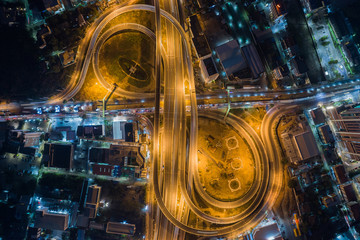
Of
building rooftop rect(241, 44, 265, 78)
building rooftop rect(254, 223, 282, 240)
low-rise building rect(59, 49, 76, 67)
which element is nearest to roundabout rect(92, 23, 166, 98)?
low-rise building rect(59, 49, 76, 67)

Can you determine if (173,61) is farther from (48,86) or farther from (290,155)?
(290,155)

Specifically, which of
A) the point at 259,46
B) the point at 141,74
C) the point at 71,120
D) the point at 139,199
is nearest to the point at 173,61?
the point at 141,74

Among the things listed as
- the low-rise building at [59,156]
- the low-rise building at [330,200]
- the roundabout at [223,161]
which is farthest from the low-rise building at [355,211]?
the low-rise building at [59,156]

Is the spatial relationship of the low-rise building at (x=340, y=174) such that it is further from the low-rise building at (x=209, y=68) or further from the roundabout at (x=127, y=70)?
the roundabout at (x=127, y=70)

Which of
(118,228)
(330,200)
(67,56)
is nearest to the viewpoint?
(330,200)

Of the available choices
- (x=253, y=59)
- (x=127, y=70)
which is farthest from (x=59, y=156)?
(x=253, y=59)

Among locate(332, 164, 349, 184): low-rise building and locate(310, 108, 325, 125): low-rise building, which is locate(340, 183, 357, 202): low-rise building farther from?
locate(310, 108, 325, 125): low-rise building

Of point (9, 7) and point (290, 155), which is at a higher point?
point (9, 7)

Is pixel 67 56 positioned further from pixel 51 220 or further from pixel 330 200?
pixel 330 200

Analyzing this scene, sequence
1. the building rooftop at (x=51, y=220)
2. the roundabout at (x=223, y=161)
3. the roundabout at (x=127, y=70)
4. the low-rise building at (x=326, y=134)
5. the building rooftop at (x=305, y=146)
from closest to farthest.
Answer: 1. the building rooftop at (x=305, y=146)
2. the building rooftop at (x=51, y=220)
3. the low-rise building at (x=326, y=134)
4. the roundabout at (x=223, y=161)
5. the roundabout at (x=127, y=70)
